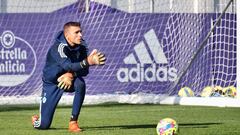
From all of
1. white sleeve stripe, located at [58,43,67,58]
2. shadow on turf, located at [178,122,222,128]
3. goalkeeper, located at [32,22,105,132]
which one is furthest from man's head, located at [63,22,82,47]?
shadow on turf, located at [178,122,222,128]

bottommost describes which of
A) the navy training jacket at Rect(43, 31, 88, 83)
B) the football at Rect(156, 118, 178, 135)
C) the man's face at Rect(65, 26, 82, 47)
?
the football at Rect(156, 118, 178, 135)

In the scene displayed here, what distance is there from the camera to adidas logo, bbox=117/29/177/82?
64.2 feet

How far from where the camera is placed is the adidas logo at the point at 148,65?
1956cm

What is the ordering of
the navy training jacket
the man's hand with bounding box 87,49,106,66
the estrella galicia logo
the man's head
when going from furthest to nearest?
the estrella galicia logo
the man's head
the navy training jacket
the man's hand with bounding box 87,49,106,66

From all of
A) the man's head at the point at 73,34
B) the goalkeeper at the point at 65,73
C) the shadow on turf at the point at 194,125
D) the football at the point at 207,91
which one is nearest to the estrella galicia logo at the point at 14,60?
Answer: the football at the point at 207,91

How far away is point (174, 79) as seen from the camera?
19.8 metres

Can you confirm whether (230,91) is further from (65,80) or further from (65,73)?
(65,80)

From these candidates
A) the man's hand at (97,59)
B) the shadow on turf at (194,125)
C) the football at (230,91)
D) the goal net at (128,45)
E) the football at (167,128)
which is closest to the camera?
the football at (167,128)

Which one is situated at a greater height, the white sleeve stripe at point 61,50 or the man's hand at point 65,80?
the white sleeve stripe at point 61,50

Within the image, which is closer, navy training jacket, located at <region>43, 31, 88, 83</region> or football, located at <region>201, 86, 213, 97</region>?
navy training jacket, located at <region>43, 31, 88, 83</region>

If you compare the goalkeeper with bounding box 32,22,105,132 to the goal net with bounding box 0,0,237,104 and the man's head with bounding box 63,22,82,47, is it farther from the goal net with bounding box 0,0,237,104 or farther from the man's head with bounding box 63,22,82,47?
the goal net with bounding box 0,0,237,104

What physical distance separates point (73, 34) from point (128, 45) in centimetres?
929

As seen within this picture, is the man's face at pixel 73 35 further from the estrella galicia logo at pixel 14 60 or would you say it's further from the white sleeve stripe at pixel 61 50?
the estrella galicia logo at pixel 14 60

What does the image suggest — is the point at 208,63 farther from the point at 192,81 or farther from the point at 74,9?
the point at 74,9
